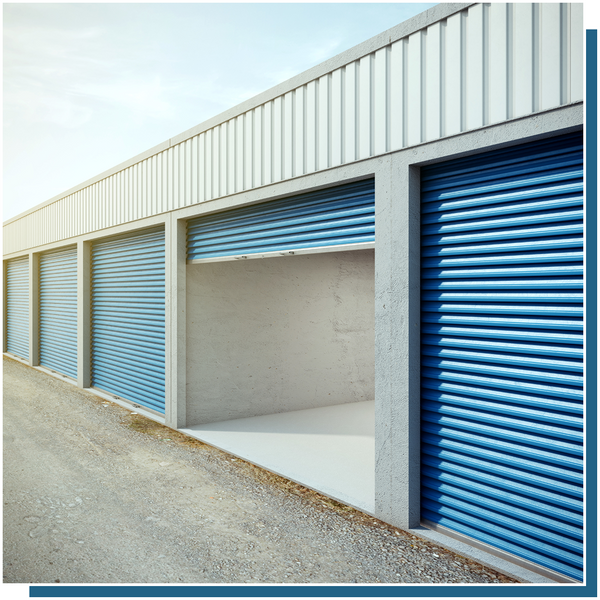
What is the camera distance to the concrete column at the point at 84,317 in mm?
10852

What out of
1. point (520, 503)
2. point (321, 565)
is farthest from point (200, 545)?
point (520, 503)

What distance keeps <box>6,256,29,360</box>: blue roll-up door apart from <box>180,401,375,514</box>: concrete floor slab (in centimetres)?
1031

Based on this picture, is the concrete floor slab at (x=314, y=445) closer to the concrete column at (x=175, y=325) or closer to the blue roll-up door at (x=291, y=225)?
the concrete column at (x=175, y=325)

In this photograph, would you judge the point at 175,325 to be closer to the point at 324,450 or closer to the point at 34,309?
the point at 324,450

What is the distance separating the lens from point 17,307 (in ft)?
53.1

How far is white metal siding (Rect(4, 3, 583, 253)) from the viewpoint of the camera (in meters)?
3.45

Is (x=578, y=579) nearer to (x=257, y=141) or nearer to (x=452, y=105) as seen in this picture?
(x=452, y=105)

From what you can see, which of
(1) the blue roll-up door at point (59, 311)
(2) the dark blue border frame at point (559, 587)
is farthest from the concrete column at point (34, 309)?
(2) the dark blue border frame at point (559, 587)

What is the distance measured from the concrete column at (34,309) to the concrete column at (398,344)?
1270cm

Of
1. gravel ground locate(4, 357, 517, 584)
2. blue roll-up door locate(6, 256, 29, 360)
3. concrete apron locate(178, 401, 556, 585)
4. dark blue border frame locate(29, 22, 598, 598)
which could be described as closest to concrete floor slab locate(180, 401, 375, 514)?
concrete apron locate(178, 401, 556, 585)

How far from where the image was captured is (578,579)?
11.1 ft

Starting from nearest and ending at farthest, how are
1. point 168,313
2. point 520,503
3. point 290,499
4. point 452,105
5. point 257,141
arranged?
point 520,503, point 452,105, point 290,499, point 257,141, point 168,313

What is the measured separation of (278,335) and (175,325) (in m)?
1.85

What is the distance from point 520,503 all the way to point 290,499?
2221mm
